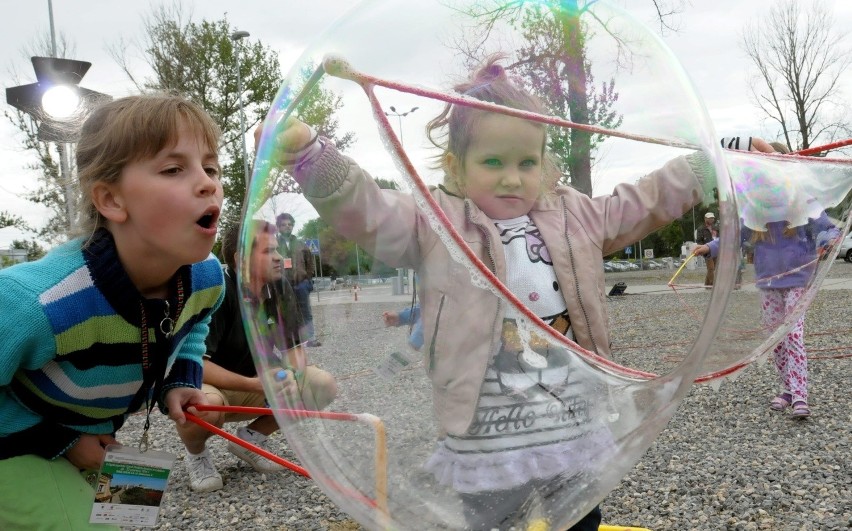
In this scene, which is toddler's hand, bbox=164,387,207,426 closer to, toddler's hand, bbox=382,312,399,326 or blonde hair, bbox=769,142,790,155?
toddler's hand, bbox=382,312,399,326

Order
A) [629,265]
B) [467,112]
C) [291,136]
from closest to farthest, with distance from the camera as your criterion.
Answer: [467,112], [291,136], [629,265]

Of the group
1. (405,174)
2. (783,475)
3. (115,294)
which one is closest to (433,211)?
(405,174)

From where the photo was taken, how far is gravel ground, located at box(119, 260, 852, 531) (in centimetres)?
145

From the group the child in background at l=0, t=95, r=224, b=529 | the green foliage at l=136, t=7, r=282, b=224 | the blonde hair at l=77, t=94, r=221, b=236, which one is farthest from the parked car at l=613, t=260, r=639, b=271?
the green foliage at l=136, t=7, r=282, b=224

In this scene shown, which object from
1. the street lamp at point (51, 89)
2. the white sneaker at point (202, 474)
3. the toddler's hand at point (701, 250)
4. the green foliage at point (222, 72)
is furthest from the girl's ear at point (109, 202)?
the green foliage at point (222, 72)

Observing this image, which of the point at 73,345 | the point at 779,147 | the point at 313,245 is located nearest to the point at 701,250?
the point at 779,147

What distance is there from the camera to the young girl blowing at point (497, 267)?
1.31 meters

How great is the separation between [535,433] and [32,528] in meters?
1.44

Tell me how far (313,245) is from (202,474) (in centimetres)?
274

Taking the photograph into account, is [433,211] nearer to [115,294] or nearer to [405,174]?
[405,174]

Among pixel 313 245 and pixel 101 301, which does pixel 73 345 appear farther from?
pixel 313 245

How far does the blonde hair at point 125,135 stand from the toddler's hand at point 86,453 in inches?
23.5

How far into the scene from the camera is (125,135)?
191 centimetres

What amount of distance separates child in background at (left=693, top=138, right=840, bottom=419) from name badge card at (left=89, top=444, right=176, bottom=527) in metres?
1.71
